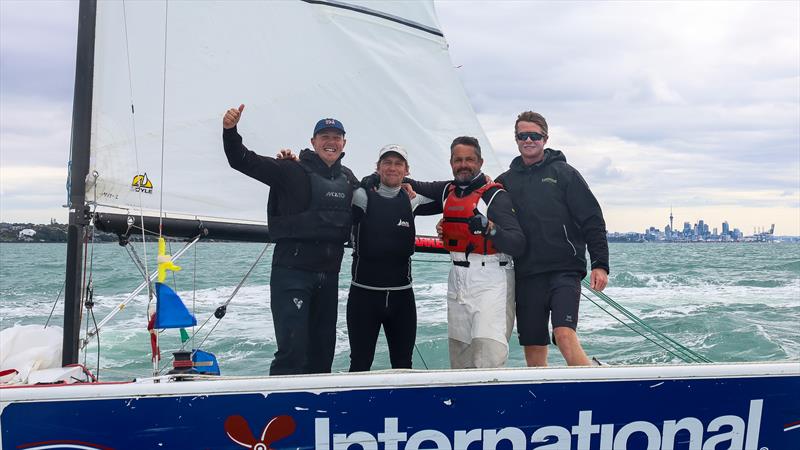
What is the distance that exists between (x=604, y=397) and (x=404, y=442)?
2.09 ft

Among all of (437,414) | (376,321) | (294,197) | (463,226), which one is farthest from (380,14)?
(437,414)

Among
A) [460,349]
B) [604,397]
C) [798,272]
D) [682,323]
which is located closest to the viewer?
[604,397]

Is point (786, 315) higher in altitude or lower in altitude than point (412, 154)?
lower

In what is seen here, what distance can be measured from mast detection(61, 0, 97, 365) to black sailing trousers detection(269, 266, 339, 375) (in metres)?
0.88

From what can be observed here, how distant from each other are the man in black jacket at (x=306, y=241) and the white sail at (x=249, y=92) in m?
0.62

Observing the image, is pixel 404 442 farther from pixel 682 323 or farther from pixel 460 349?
pixel 682 323

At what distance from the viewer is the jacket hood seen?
3.34 m

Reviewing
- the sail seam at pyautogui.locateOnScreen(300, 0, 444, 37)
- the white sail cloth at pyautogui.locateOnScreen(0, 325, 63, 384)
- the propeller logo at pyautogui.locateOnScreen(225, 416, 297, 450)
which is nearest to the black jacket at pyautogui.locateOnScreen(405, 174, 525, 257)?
the sail seam at pyautogui.locateOnScreen(300, 0, 444, 37)

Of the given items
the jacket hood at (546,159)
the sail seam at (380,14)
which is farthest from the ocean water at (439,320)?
the jacket hood at (546,159)

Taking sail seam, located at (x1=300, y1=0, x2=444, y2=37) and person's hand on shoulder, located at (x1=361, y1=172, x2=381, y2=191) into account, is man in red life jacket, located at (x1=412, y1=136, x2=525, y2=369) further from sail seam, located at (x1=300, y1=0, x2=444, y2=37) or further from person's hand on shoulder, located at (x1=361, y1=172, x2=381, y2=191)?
sail seam, located at (x1=300, y1=0, x2=444, y2=37)

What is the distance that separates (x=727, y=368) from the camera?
7.84 feet

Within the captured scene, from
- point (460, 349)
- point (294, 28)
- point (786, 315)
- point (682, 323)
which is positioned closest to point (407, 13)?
point (294, 28)

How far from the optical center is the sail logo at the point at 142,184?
3.51 m

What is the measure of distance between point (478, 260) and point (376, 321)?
0.56m
